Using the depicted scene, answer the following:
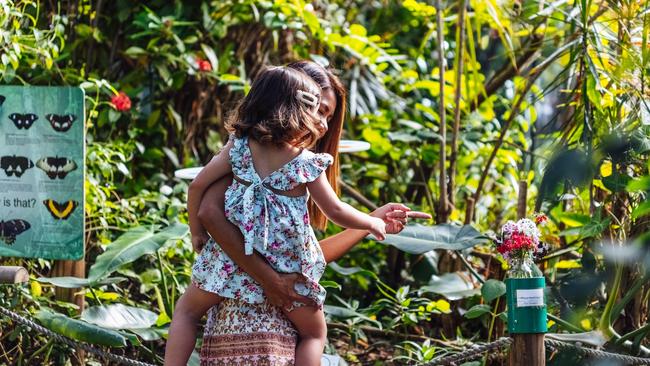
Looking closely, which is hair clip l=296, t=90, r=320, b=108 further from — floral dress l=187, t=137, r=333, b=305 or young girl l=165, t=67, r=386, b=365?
floral dress l=187, t=137, r=333, b=305

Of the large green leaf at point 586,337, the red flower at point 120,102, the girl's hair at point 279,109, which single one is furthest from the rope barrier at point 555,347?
the red flower at point 120,102

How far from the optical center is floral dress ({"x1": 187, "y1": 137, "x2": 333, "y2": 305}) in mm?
2539

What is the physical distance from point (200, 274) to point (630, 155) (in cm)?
178

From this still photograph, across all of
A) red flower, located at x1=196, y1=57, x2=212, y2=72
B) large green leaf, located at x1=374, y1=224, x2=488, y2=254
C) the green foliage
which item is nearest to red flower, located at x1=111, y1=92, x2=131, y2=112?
the green foliage

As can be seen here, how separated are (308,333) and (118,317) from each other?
1465 millimetres

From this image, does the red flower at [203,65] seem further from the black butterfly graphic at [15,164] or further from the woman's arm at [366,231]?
the woman's arm at [366,231]

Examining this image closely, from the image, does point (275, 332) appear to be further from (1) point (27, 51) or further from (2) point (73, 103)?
(1) point (27, 51)

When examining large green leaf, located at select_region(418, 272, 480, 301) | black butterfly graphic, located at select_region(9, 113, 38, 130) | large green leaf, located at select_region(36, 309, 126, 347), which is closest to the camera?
large green leaf, located at select_region(36, 309, 126, 347)

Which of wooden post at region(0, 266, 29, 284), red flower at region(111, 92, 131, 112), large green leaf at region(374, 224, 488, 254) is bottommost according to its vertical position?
wooden post at region(0, 266, 29, 284)

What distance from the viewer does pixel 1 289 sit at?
395cm

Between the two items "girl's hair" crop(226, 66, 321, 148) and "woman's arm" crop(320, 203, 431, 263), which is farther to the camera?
"woman's arm" crop(320, 203, 431, 263)

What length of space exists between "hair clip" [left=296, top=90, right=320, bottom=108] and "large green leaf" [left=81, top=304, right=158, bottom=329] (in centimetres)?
157

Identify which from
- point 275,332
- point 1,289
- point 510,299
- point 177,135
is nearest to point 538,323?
point 510,299

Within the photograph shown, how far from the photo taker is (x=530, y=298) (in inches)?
113
